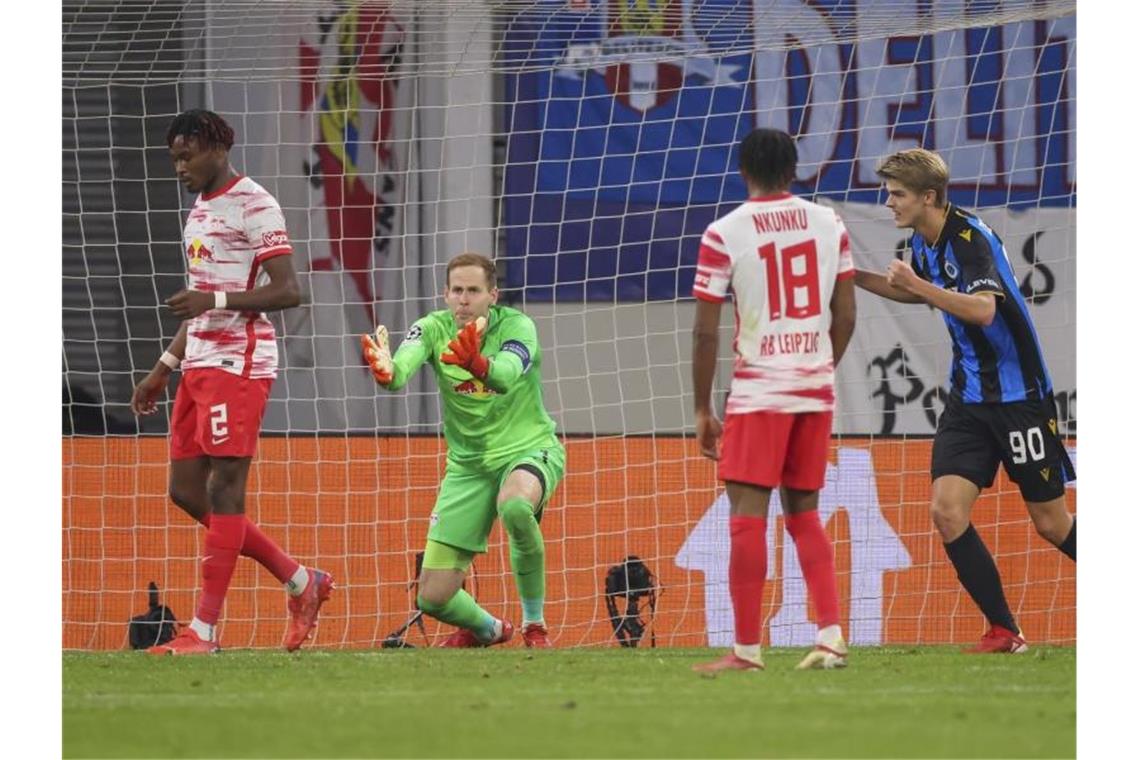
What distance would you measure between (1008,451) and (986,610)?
611 mm

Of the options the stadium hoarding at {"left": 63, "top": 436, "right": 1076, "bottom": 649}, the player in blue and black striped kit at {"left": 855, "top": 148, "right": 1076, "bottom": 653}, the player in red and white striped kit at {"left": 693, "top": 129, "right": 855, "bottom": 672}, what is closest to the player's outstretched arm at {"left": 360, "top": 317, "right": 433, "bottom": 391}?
the player in red and white striped kit at {"left": 693, "top": 129, "right": 855, "bottom": 672}

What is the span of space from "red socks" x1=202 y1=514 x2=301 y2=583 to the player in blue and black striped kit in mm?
2469

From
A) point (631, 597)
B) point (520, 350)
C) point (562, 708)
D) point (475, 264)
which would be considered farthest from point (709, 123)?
point (562, 708)

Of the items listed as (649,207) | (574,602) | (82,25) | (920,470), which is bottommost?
(574,602)

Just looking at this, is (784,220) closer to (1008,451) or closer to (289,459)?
(1008,451)

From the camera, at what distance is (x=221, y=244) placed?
7.23 meters

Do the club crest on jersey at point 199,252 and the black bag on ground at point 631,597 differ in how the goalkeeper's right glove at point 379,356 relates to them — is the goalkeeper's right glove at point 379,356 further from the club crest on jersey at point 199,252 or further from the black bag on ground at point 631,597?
the black bag on ground at point 631,597

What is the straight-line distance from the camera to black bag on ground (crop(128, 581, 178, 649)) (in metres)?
9.30

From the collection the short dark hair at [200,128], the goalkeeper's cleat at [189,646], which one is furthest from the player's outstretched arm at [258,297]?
the goalkeeper's cleat at [189,646]

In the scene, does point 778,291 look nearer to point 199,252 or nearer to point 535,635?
point 199,252

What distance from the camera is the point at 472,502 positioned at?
8.20 m

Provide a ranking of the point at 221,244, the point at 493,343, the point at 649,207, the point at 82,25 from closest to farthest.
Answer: the point at 221,244 → the point at 493,343 → the point at 82,25 → the point at 649,207

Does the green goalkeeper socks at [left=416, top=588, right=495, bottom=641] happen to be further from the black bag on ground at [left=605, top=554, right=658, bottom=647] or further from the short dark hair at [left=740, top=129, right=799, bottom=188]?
the short dark hair at [left=740, top=129, right=799, bottom=188]

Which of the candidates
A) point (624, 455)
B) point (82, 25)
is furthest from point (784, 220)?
point (82, 25)
